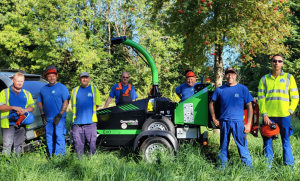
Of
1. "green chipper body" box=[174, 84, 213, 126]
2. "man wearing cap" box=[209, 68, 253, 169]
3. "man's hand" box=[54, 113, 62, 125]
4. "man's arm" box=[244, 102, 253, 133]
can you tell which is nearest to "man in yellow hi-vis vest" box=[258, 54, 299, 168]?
"man's arm" box=[244, 102, 253, 133]

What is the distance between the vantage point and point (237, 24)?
5.89 meters

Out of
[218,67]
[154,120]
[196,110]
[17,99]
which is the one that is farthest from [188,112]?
[218,67]

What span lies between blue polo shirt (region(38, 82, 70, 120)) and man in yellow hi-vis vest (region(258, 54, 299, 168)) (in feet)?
11.4

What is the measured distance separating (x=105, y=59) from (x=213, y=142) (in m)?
16.2

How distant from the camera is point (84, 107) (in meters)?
4.60

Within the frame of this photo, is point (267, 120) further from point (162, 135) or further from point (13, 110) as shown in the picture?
point (13, 110)

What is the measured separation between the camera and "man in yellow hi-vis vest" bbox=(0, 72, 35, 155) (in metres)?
4.22

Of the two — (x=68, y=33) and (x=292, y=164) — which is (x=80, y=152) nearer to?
(x=292, y=164)

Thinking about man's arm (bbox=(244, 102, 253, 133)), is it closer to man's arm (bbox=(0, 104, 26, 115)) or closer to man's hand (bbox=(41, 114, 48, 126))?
man's hand (bbox=(41, 114, 48, 126))

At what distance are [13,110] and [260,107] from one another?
4.04m

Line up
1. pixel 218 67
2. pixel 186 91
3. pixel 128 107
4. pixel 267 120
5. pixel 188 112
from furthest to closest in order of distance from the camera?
pixel 218 67, pixel 186 91, pixel 128 107, pixel 188 112, pixel 267 120

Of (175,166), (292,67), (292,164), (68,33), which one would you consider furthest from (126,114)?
(68,33)

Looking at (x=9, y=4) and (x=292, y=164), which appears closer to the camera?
(x=292, y=164)

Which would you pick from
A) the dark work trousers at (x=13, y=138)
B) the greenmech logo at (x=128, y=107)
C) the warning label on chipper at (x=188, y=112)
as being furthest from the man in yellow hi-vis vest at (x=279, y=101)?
the dark work trousers at (x=13, y=138)
